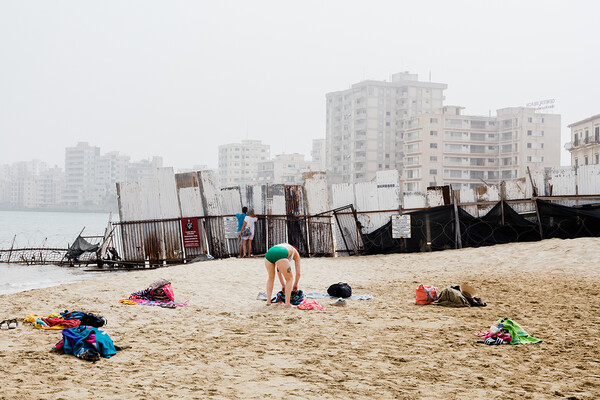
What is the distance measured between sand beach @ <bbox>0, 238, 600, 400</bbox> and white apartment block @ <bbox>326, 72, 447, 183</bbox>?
9811 cm

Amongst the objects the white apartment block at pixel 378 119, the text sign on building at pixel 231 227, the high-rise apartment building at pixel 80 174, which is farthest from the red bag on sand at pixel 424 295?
the high-rise apartment building at pixel 80 174

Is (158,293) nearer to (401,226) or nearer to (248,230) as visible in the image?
(248,230)

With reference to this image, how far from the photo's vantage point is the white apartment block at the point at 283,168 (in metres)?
146

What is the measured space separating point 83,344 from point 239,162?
155 m

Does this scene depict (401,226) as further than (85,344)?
Yes

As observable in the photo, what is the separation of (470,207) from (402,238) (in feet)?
8.24

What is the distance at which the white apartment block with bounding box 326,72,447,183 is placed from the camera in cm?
11138

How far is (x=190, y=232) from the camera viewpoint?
824 inches

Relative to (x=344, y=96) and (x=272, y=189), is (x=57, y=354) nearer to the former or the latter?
(x=272, y=189)

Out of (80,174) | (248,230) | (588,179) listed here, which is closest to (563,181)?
(588,179)

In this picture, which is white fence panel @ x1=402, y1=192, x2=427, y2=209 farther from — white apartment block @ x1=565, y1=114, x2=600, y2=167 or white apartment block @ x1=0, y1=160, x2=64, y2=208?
white apartment block @ x1=0, y1=160, x2=64, y2=208

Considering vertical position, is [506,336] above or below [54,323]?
below

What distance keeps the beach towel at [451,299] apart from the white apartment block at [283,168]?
436 feet

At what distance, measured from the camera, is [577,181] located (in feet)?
61.1
